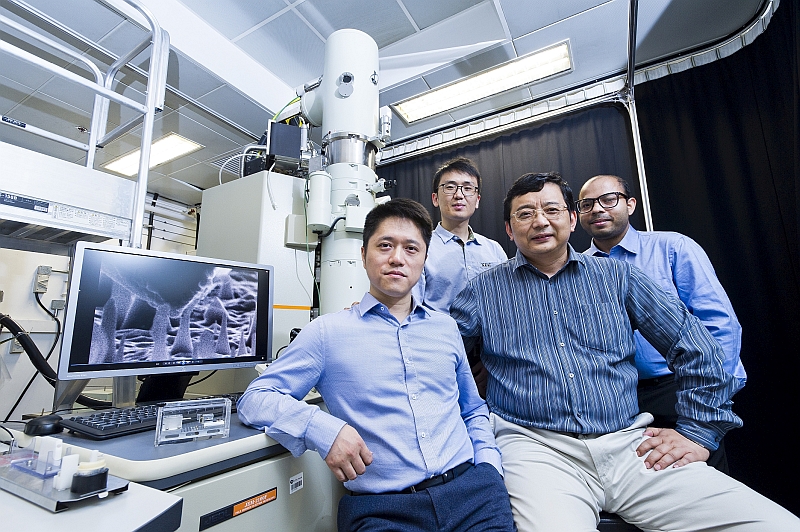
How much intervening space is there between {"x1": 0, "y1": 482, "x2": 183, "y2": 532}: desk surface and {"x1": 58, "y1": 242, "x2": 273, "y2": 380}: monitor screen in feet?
1.84

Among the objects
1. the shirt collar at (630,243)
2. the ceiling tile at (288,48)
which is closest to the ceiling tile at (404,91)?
the ceiling tile at (288,48)

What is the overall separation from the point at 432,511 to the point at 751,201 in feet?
7.52

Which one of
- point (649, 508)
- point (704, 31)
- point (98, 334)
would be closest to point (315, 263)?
point (98, 334)

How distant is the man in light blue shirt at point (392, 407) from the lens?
0.78m

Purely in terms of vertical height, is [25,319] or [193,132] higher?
[193,132]

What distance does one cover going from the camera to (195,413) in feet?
2.66

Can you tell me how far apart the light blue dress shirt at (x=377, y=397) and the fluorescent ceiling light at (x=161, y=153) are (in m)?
3.31

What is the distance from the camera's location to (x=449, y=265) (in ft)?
5.44

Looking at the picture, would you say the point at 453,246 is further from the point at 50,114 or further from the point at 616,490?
the point at 50,114

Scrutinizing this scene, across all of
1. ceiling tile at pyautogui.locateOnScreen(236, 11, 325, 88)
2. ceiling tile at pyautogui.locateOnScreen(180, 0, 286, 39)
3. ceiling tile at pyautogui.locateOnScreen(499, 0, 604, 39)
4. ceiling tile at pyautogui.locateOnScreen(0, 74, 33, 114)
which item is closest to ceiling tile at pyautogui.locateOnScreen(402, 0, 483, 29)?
ceiling tile at pyautogui.locateOnScreen(499, 0, 604, 39)

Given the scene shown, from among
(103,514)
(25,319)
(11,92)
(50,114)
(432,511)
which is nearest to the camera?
(103,514)

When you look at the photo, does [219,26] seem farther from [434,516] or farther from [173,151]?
[434,516]

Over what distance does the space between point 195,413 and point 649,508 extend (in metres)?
1.03

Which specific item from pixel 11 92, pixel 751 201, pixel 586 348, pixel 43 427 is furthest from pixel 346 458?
pixel 11 92
